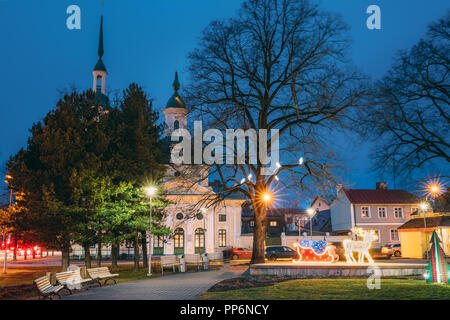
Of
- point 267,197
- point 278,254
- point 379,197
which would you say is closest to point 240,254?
point 278,254

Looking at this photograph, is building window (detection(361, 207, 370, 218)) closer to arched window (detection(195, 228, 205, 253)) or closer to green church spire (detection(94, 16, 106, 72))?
A: arched window (detection(195, 228, 205, 253))

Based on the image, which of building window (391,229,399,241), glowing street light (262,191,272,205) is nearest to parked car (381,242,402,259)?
building window (391,229,399,241)

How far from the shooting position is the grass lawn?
995 cm

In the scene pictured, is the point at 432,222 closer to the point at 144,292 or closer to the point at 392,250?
the point at 392,250

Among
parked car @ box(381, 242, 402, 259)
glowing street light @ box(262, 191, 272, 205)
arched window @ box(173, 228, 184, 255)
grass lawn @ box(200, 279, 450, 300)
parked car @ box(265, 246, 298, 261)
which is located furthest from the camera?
arched window @ box(173, 228, 184, 255)

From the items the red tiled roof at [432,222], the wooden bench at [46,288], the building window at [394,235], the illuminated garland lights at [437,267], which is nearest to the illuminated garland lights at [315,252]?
the illuminated garland lights at [437,267]

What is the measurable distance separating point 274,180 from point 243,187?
114 inches

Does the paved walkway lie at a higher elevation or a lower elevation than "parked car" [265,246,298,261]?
higher

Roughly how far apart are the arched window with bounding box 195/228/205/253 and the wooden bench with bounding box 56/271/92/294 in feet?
122

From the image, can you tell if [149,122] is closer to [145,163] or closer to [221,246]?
[145,163]

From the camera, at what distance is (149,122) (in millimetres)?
28141
